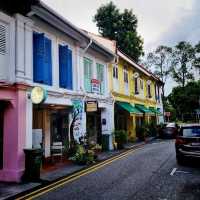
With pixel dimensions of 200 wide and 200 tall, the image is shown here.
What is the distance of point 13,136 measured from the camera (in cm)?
1019

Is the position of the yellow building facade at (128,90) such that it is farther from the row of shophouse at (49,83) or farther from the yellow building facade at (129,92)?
the row of shophouse at (49,83)

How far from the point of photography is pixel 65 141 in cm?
1520

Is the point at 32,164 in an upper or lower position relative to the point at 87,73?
lower

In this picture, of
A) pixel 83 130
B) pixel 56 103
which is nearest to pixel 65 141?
pixel 83 130

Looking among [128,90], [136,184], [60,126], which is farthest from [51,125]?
[128,90]

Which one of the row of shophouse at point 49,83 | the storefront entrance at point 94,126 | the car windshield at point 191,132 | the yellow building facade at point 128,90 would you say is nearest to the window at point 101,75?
the row of shophouse at point 49,83

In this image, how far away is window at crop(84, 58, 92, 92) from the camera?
16.6 meters

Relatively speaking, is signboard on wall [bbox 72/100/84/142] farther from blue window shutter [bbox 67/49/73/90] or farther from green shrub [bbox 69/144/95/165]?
green shrub [bbox 69/144/95/165]

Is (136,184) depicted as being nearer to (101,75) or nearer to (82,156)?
(82,156)

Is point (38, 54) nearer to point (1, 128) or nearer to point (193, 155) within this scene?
point (1, 128)

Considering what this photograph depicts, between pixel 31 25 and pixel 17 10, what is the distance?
97cm

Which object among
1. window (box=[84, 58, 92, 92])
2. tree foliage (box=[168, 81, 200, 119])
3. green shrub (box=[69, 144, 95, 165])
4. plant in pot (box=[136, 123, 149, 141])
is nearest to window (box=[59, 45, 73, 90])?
window (box=[84, 58, 92, 92])

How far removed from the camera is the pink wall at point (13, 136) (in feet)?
32.9

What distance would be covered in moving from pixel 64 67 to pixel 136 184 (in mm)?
7209
